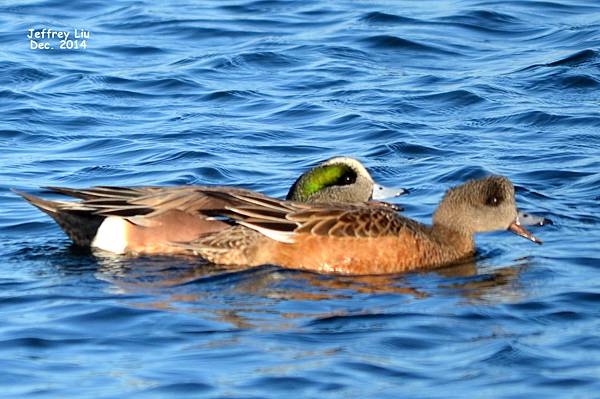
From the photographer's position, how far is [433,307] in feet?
24.0

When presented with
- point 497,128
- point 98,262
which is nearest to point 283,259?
point 98,262

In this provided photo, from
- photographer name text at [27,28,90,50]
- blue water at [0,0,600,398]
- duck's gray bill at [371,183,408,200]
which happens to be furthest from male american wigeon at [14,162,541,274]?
photographer name text at [27,28,90,50]

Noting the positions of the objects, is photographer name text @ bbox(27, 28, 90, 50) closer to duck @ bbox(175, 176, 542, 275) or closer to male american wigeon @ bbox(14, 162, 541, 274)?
male american wigeon @ bbox(14, 162, 541, 274)

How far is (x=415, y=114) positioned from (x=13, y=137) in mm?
3162

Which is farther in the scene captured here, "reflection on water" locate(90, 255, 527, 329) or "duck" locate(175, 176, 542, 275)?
"duck" locate(175, 176, 542, 275)

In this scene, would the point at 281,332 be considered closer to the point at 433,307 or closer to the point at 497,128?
the point at 433,307

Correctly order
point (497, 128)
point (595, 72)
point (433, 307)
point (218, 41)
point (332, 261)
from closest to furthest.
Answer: point (433, 307) < point (332, 261) < point (497, 128) < point (595, 72) < point (218, 41)

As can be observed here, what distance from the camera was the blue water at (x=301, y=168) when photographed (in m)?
6.42

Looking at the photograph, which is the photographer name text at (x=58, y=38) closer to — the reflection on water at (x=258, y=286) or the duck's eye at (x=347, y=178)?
the duck's eye at (x=347, y=178)

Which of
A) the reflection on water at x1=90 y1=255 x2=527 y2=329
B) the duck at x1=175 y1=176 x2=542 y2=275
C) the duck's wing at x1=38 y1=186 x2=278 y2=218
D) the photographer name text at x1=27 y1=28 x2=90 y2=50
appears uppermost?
the photographer name text at x1=27 y1=28 x2=90 y2=50

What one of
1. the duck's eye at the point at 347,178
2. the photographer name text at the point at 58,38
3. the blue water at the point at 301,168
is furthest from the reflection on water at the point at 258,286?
the photographer name text at the point at 58,38

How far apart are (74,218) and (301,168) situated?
7.86ft

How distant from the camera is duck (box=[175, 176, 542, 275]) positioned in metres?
8.08

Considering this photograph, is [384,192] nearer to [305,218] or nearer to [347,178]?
[347,178]
